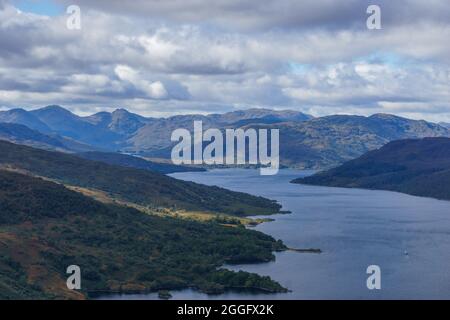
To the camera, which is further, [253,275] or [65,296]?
[253,275]

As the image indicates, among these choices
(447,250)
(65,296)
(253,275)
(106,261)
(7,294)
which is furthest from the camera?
(447,250)

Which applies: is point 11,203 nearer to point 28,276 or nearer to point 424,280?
point 28,276

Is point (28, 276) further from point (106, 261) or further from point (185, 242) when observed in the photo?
point (185, 242)
